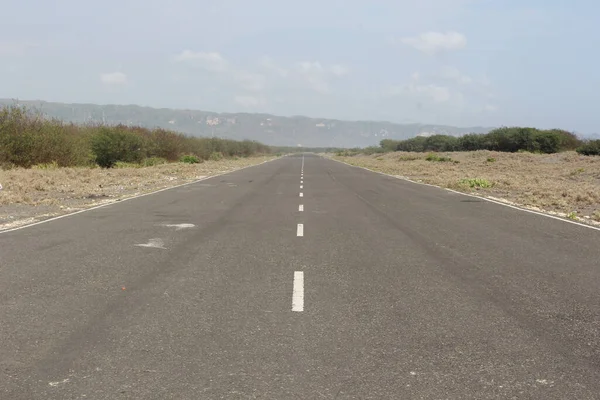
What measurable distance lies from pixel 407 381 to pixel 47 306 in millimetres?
4049

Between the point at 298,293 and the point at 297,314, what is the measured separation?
2.72 ft

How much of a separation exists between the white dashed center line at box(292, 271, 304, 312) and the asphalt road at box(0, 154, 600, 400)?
4cm

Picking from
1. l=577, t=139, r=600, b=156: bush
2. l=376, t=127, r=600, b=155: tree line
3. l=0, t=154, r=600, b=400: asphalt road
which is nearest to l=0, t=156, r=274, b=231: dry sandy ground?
l=0, t=154, r=600, b=400: asphalt road

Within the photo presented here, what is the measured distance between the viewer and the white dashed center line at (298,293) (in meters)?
5.78

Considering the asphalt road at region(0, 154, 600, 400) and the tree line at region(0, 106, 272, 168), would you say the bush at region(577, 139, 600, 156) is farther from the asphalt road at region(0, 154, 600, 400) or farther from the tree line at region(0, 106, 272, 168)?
the asphalt road at region(0, 154, 600, 400)

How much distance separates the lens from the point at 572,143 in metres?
85.1

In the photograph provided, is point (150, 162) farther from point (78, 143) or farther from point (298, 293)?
point (298, 293)

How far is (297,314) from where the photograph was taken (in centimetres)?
550

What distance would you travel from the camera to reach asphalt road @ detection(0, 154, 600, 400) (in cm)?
389

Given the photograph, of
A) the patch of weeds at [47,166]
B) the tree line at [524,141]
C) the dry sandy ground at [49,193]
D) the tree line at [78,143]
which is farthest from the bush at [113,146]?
the tree line at [524,141]

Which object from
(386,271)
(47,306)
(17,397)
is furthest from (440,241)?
(17,397)

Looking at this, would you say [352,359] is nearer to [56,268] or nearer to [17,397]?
[17,397]

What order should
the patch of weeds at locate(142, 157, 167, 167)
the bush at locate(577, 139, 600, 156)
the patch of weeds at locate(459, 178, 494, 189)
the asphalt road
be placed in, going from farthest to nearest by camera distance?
the bush at locate(577, 139, 600, 156) → the patch of weeds at locate(142, 157, 167, 167) → the patch of weeds at locate(459, 178, 494, 189) → the asphalt road

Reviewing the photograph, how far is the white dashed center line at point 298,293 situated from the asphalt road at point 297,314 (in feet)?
0.13
